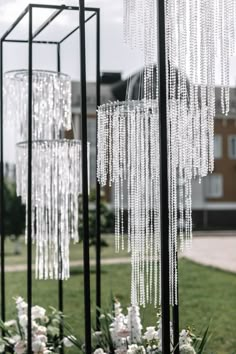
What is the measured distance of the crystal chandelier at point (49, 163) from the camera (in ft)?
14.1

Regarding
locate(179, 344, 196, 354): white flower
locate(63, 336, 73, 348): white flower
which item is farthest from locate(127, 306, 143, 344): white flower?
locate(179, 344, 196, 354): white flower

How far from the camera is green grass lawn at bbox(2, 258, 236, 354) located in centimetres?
741

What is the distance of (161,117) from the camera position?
2594mm

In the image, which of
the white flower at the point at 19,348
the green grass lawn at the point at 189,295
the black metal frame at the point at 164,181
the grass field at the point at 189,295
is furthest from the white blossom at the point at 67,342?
the grass field at the point at 189,295

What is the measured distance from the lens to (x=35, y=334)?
420 centimetres

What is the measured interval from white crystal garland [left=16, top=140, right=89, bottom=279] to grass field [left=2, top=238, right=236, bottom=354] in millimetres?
2358

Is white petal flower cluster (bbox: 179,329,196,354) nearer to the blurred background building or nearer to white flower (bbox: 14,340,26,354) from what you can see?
white flower (bbox: 14,340,26,354)

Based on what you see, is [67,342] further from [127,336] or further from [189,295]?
[189,295]

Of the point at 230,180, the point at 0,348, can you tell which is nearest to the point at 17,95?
the point at 0,348

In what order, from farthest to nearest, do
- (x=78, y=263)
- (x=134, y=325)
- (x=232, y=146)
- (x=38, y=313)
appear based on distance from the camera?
(x=232, y=146) → (x=78, y=263) → (x=38, y=313) → (x=134, y=325)

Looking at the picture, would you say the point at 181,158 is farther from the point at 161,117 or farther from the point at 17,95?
the point at 17,95

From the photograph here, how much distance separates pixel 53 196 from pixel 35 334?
30.1 inches

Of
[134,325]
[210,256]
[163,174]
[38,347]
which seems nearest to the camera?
[163,174]

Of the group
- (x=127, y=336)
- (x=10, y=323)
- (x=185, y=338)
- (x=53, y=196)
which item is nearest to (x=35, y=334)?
(x=10, y=323)
